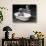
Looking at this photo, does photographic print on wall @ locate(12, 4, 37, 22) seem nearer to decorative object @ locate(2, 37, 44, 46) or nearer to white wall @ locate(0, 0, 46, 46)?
white wall @ locate(0, 0, 46, 46)

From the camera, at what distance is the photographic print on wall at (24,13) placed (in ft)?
14.9

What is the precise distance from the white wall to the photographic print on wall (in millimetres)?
103

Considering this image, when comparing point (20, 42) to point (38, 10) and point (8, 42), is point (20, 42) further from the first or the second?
point (38, 10)

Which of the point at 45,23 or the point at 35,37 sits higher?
the point at 45,23

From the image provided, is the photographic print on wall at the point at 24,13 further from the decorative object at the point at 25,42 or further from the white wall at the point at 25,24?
the decorative object at the point at 25,42

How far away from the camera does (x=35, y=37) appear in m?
4.51

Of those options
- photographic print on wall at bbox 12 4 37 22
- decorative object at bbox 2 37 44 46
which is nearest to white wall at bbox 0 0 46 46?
photographic print on wall at bbox 12 4 37 22

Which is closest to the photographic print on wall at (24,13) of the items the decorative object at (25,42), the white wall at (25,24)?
the white wall at (25,24)

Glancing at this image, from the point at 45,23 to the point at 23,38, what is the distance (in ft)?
2.49

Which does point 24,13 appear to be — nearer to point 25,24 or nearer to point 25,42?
point 25,24

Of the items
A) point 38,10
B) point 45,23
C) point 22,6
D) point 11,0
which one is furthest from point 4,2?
point 45,23

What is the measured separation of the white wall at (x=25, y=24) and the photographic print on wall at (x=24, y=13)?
4.1 inches

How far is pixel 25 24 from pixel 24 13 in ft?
1.02

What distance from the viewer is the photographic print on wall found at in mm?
4551
